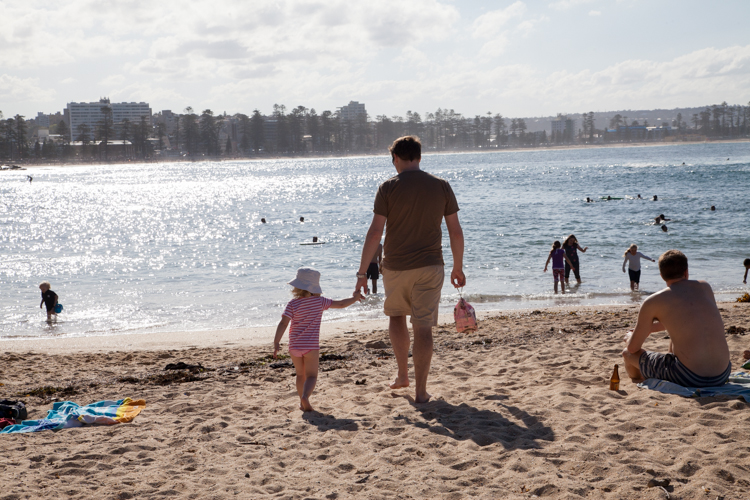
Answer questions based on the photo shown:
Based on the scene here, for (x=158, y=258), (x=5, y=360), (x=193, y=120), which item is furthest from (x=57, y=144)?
(x=5, y=360)

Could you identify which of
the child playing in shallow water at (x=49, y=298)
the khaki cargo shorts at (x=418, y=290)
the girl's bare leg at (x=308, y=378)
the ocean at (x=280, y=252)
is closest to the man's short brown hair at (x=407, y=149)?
the khaki cargo shorts at (x=418, y=290)

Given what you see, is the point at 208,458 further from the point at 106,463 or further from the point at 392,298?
the point at 392,298

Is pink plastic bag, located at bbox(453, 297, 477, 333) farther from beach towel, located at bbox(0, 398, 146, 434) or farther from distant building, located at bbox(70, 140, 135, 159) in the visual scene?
distant building, located at bbox(70, 140, 135, 159)

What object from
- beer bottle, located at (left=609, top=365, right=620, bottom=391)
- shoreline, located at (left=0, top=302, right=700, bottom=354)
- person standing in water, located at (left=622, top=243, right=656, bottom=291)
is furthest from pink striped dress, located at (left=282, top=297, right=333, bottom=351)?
person standing in water, located at (left=622, top=243, right=656, bottom=291)

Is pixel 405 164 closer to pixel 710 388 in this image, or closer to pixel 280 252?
pixel 710 388

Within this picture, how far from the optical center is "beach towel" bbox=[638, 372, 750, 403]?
437 centimetres

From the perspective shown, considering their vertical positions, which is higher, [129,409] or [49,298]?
[129,409]

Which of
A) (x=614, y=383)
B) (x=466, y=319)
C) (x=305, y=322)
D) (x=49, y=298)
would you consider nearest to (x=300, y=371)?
(x=305, y=322)

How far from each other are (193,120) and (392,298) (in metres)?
176

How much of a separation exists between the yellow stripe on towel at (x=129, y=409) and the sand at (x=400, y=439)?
9 cm

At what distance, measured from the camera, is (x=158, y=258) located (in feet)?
77.7

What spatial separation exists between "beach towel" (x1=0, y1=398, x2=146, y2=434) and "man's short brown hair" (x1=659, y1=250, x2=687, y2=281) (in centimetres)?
435

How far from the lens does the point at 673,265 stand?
4414 mm

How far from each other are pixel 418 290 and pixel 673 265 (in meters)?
1.92
